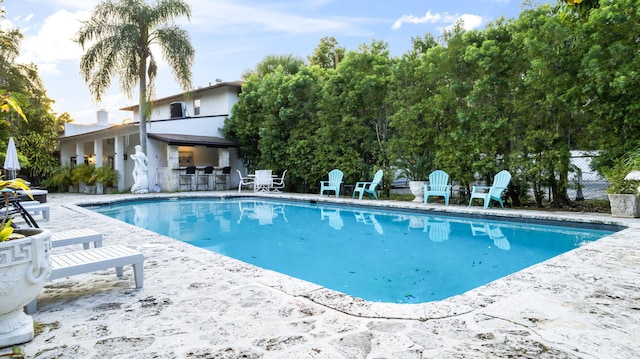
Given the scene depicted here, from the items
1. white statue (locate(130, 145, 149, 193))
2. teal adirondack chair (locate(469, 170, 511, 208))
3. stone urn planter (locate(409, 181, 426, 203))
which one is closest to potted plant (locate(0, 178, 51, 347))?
teal adirondack chair (locate(469, 170, 511, 208))

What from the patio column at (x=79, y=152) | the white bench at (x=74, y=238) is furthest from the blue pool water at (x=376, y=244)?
the patio column at (x=79, y=152)

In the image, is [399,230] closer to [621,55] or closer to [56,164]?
[621,55]

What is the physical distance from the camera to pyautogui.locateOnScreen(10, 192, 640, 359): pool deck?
211 cm

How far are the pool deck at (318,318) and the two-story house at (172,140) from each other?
1327cm

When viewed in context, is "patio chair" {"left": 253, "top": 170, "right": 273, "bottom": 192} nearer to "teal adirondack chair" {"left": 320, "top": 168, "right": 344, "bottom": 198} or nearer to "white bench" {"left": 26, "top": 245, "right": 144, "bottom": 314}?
"teal adirondack chair" {"left": 320, "top": 168, "right": 344, "bottom": 198}

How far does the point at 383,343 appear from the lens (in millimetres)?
2191

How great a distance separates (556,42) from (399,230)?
502 cm

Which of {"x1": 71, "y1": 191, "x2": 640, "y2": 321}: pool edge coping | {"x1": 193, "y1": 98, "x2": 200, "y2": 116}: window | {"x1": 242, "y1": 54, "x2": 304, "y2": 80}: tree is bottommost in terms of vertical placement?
{"x1": 71, "y1": 191, "x2": 640, "y2": 321}: pool edge coping

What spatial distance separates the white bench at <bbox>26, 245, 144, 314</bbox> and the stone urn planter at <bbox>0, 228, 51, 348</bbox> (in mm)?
449

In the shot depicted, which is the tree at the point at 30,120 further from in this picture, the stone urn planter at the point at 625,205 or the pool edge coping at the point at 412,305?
the stone urn planter at the point at 625,205

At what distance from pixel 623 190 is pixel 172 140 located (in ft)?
47.4

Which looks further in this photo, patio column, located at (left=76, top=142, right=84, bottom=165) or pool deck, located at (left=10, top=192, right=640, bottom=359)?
patio column, located at (left=76, top=142, right=84, bottom=165)

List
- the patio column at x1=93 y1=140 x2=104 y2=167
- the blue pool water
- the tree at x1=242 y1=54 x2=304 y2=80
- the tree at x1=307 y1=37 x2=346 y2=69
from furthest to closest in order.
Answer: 1. the tree at x1=307 y1=37 x2=346 y2=69
2. the tree at x1=242 y1=54 x2=304 y2=80
3. the patio column at x1=93 y1=140 x2=104 y2=167
4. the blue pool water

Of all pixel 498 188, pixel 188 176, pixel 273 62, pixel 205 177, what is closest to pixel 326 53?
pixel 273 62
